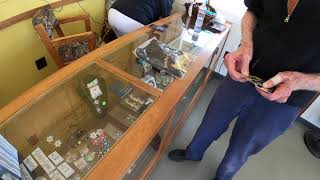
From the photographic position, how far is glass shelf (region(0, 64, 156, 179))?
730 mm

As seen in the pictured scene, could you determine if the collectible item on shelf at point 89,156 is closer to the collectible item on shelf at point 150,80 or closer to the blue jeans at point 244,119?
the collectible item on shelf at point 150,80

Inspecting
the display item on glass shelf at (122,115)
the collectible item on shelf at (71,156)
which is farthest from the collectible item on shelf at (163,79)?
the collectible item on shelf at (71,156)

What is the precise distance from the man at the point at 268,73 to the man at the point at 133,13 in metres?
0.95

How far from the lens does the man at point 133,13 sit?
5.59 feet

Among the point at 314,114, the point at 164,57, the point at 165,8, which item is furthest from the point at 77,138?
the point at 314,114

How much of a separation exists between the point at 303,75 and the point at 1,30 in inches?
69.9

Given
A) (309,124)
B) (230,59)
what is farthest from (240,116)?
(309,124)

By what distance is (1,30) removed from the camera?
139cm

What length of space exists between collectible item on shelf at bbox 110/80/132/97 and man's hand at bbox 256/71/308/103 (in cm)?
60

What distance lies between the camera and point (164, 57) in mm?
1135

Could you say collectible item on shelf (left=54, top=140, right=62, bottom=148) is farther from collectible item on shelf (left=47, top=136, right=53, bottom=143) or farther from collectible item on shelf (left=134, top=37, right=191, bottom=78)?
collectible item on shelf (left=134, top=37, right=191, bottom=78)

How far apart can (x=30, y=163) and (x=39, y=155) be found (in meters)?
0.04

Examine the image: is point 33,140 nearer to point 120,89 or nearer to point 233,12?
point 120,89

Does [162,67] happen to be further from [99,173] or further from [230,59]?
[99,173]
